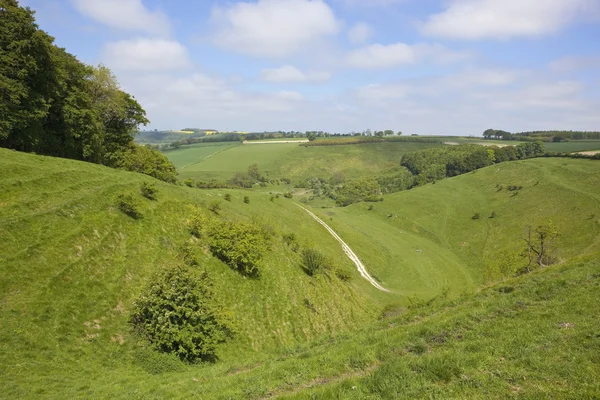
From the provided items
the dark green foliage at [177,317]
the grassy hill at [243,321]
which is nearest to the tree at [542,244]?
the grassy hill at [243,321]

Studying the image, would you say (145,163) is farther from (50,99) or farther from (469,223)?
(469,223)

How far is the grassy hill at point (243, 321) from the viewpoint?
11.1 metres

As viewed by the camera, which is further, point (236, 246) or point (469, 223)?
point (469, 223)

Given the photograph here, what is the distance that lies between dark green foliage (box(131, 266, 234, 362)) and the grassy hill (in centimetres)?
99

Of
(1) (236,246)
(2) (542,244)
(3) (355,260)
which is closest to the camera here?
(1) (236,246)

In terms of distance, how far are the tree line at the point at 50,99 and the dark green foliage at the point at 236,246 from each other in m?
23.3

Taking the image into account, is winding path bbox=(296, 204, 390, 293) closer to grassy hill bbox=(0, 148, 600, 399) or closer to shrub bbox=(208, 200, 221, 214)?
grassy hill bbox=(0, 148, 600, 399)

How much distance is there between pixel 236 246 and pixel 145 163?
31.0 meters

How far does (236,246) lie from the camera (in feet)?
124

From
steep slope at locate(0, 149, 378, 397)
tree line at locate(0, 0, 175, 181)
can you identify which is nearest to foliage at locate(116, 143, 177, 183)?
tree line at locate(0, 0, 175, 181)

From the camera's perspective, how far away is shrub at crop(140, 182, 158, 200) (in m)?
37.8

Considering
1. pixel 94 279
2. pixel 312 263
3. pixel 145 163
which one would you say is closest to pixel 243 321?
pixel 94 279

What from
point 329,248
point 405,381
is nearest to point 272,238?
point 329,248

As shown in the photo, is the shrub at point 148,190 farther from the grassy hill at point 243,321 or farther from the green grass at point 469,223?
the green grass at point 469,223
